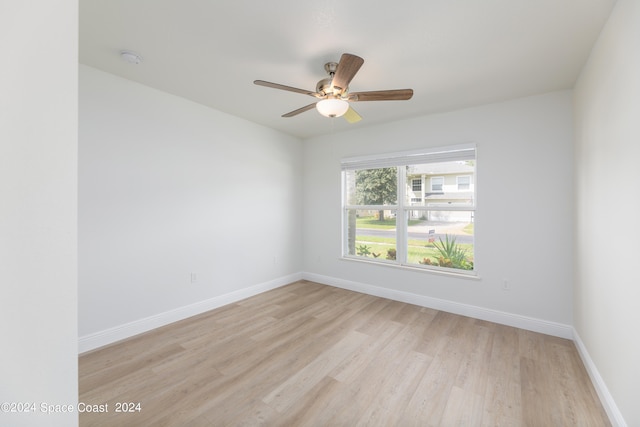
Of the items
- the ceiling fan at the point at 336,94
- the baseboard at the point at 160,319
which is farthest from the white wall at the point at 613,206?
the baseboard at the point at 160,319

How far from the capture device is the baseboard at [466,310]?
2811 mm

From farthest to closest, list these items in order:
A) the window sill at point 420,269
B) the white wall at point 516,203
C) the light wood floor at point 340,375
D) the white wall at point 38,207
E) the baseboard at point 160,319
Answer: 1. the window sill at point 420,269
2. the white wall at point 516,203
3. the baseboard at point 160,319
4. the light wood floor at point 340,375
5. the white wall at point 38,207

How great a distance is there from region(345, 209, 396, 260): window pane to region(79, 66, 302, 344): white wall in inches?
51.9

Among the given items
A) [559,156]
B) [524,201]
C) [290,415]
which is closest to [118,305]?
[290,415]

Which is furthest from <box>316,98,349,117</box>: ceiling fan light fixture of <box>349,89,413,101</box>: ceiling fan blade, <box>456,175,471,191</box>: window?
<box>456,175,471,191</box>: window

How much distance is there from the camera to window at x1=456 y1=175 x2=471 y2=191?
3.38 meters

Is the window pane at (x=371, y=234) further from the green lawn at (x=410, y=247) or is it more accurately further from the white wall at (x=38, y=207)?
the white wall at (x=38, y=207)

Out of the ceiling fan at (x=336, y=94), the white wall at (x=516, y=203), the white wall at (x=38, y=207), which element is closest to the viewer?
the white wall at (x=38, y=207)

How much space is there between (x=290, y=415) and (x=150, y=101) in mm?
3233

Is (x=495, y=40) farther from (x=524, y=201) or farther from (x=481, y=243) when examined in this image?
(x=481, y=243)

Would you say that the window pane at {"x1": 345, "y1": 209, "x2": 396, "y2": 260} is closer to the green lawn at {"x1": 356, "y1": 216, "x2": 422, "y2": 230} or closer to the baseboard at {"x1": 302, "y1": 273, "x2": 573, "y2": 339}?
the green lawn at {"x1": 356, "y1": 216, "x2": 422, "y2": 230}

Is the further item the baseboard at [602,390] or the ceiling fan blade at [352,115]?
the ceiling fan blade at [352,115]

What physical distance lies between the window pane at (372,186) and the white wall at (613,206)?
2087 mm

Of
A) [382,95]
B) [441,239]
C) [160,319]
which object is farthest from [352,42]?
[160,319]
